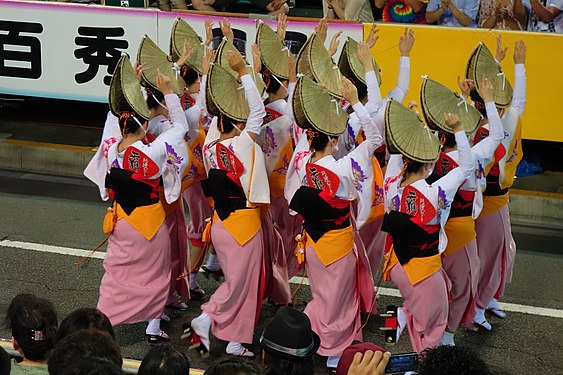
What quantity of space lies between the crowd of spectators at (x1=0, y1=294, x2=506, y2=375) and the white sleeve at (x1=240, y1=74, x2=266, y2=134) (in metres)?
2.05

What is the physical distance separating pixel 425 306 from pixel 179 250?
1.89m

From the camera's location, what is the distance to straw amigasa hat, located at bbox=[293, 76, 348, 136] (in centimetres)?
647

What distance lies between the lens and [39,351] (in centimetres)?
454

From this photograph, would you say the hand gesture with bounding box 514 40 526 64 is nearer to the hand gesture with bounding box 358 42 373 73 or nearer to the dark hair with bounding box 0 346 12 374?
the hand gesture with bounding box 358 42 373 73

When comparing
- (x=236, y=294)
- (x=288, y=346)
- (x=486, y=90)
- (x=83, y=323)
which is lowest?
(x=236, y=294)

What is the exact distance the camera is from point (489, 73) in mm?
7117

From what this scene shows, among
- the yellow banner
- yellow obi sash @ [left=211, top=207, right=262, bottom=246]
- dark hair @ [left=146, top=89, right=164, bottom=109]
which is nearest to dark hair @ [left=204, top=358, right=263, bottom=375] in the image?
yellow obi sash @ [left=211, top=207, right=262, bottom=246]

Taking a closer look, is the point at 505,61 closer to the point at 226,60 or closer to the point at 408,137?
the point at 226,60

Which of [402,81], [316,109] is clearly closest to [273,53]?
[402,81]

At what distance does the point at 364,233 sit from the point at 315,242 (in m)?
0.98

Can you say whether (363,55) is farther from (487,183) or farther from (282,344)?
(282,344)

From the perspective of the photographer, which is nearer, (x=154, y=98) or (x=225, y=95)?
(x=225, y=95)

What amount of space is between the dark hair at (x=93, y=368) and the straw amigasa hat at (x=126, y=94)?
3.32 m

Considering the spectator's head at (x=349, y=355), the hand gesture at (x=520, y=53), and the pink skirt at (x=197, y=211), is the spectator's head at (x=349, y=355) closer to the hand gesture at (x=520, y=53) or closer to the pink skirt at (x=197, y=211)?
the hand gesture at (x=520, y=53)
